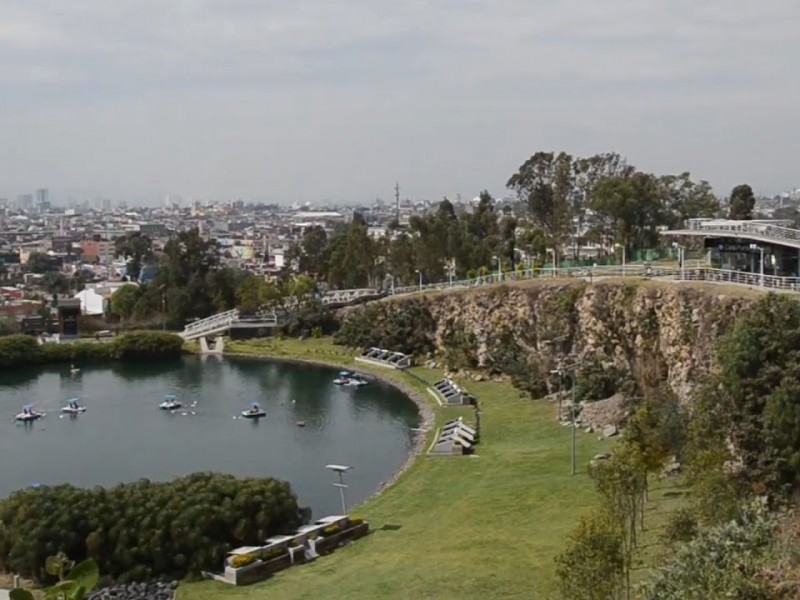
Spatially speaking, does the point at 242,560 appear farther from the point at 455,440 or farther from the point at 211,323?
the point at 211,323

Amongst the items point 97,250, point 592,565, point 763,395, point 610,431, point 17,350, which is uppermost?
point 97,250

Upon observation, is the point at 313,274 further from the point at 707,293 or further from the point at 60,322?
the point at 707,293

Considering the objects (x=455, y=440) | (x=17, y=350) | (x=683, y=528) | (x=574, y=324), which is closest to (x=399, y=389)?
(x=574, y=324)

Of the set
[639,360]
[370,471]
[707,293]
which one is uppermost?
[707,293]

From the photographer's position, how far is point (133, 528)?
1822cm

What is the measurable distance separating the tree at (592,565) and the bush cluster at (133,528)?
861cm

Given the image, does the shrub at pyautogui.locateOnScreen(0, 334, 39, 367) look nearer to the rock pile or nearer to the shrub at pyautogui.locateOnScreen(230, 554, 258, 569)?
the rock pile

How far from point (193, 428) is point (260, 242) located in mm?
106235

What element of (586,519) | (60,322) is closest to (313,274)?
(60,322)

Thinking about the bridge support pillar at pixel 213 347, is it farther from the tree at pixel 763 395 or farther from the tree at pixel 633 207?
the tree at pixel 763 395

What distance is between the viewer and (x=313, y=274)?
226 feet

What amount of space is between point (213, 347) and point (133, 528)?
32.5 metres

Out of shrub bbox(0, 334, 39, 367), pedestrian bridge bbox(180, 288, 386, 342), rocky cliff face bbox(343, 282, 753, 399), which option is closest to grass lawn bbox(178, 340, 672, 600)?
rocky cliff face bbox(343, 282, 753, 399)

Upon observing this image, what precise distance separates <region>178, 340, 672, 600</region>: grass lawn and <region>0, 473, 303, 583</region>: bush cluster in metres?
0.89
